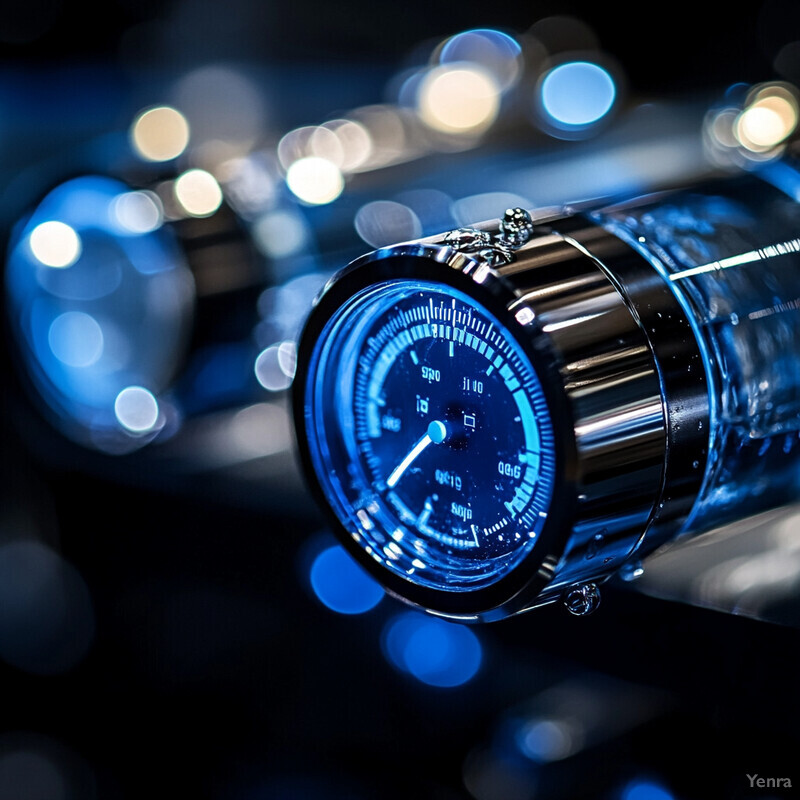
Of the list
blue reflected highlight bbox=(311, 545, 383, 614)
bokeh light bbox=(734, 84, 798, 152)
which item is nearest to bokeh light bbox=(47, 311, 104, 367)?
blue reflected highlight bbox=(311, 545, 383, 614)

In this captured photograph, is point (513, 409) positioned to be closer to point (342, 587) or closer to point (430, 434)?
point (430, 434)

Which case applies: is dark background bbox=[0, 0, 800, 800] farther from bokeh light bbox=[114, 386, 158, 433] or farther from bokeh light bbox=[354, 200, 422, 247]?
bokeh light bbox=[354, 200, 422, 247]

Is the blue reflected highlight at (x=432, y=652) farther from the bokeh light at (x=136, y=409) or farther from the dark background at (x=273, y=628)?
the bokeh light at (x=136, y=409)

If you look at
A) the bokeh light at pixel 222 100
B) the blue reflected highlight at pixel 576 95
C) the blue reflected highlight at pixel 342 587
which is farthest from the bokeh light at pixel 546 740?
the bokeh light at pixel 222 100

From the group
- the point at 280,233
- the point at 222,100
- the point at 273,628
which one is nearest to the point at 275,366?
the point at 280,233

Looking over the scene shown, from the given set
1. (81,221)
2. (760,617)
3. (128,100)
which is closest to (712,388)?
(760,617)

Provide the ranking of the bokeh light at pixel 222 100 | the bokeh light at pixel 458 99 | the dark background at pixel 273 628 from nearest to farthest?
the dark background at pixel 273 628
the bokeh light at pixel 458 99
the bokeh light at pixel 222 100
